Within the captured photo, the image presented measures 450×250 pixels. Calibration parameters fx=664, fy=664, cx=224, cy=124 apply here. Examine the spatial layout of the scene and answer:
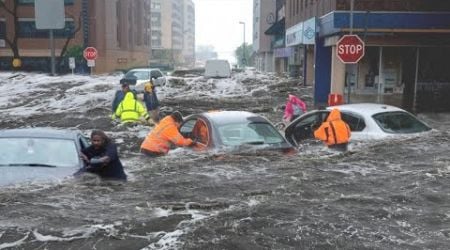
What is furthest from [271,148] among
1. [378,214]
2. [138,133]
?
[138,133]

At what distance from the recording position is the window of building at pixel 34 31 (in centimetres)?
6341

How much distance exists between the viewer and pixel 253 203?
7.95 metres

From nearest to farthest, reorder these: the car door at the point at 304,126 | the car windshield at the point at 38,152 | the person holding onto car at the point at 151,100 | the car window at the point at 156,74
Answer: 1. the car windshield at the point at 38,152
2. the car door at the point at 304,126
3. the person holding onto car at the point at 151,100
4. the car window at the point at 156,74

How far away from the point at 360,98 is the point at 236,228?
1925cm

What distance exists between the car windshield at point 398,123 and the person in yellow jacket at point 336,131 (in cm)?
70

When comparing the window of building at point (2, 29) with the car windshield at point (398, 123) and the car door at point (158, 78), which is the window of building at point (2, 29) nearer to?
the car door at point (158, 78)

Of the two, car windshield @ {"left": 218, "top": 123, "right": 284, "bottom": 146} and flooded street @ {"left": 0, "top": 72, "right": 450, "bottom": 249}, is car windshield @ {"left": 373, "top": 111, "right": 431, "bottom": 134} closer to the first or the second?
flooded street @ {"left": 0, "top": 72, "right": 450, "bottom": 249}

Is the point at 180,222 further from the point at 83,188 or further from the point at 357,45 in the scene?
the point at 357,45

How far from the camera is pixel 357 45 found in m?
17.9

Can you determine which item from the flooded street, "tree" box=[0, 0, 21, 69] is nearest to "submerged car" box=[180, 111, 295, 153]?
the flooded street

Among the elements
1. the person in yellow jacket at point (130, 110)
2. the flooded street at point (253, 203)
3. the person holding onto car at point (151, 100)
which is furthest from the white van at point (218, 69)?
the flooded street at point (253, 203)

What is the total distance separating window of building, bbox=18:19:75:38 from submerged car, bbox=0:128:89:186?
5592 centimetres

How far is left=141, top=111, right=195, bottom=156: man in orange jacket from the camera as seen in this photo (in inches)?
448

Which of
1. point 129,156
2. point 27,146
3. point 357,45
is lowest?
point 129,156
